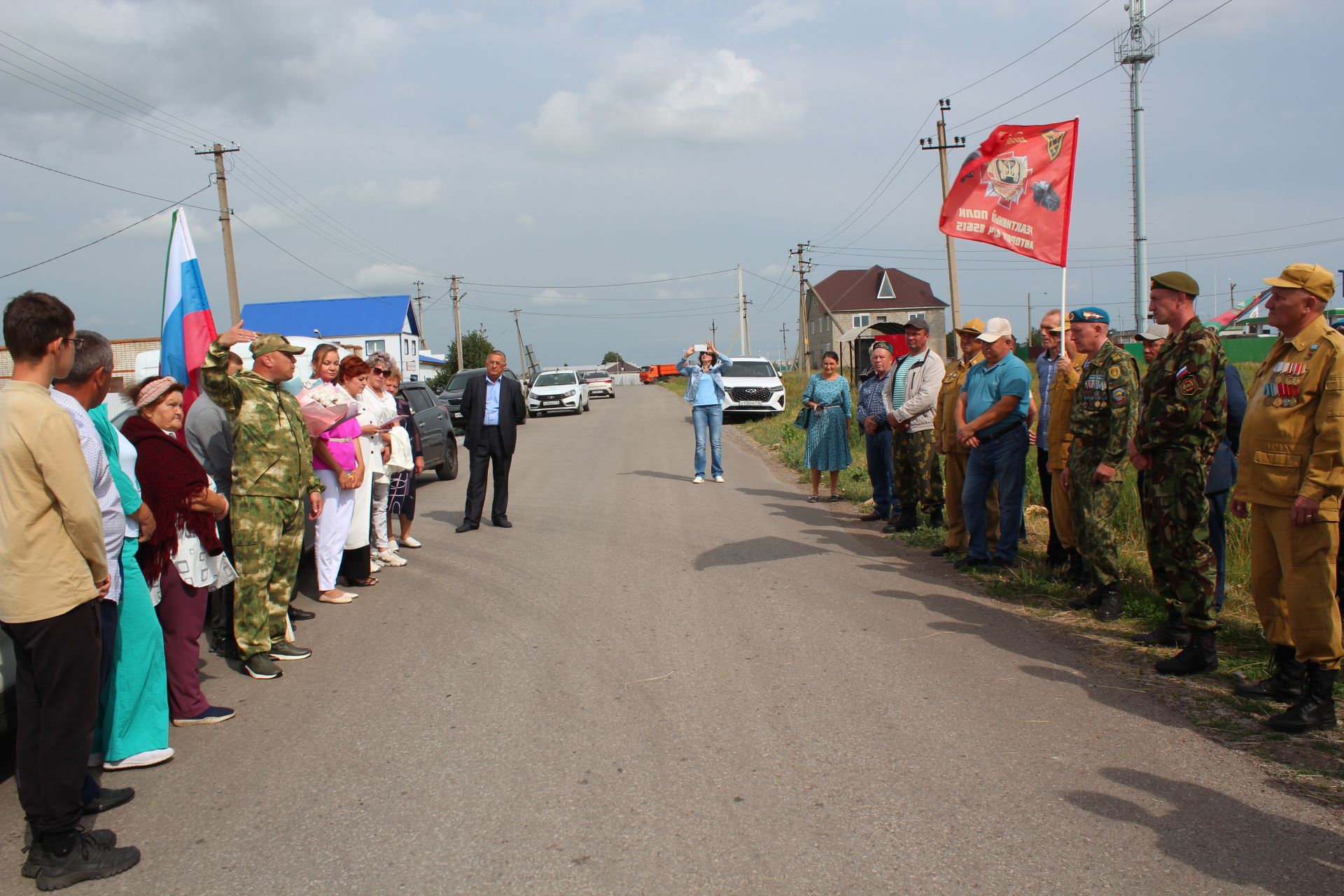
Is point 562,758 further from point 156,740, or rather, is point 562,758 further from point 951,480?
point 951,480

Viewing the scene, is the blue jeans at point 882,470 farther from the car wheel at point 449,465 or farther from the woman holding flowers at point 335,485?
the car wheel at point 449,465

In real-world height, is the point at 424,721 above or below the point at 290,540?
below

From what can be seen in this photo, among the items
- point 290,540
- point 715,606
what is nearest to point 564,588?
point 715,606

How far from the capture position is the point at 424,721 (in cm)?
446

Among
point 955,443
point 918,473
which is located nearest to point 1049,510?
point 955,443

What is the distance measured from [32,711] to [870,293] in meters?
81.4

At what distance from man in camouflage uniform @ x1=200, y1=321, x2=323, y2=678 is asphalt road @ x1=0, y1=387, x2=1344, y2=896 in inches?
12.0

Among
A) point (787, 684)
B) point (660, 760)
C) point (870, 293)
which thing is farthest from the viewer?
point (870, 293)

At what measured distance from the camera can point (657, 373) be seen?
279 ft

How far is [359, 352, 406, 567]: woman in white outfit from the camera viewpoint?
759 centimetres

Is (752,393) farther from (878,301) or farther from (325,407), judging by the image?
(878,301)

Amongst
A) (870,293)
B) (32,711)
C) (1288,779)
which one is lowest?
(1288,779)

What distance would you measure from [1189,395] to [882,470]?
17.1 feet

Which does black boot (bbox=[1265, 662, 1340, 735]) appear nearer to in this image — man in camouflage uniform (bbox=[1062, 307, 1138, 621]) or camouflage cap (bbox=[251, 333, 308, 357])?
man in camouflage uniform (bbox=[1062, 307, 1138, 621])
